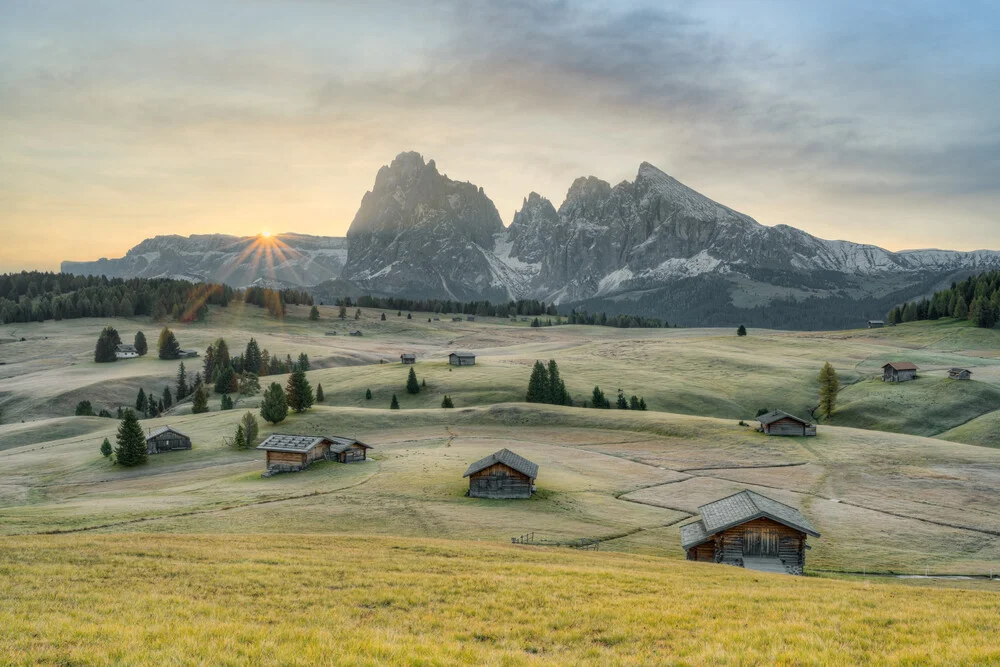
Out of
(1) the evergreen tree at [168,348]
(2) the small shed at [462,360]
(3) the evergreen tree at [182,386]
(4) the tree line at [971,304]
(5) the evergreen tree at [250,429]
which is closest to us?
(5) the evergreen tree at [250,429]

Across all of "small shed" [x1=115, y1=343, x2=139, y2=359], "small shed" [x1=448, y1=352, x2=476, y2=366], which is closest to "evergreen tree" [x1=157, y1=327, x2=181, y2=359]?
"small shed" [x1=115, y1=343, x2=139, y2=359]

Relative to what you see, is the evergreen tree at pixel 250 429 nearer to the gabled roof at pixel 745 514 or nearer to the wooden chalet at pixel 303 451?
the wooden chalet at pixel 303 451

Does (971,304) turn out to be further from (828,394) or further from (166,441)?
(166,441)

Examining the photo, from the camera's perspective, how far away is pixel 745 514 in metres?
40.1

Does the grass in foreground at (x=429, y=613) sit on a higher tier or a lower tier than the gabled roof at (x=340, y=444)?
higher

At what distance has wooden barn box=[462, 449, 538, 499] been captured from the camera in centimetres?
5597

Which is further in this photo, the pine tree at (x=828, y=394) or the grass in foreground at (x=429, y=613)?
the pine tree at (x=828, y=394)

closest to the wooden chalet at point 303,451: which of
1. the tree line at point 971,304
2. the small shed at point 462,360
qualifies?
the small shed at point 462,360

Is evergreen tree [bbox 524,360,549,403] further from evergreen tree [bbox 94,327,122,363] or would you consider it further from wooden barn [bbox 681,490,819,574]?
evergreen tree [bbox 94,327,122,363]

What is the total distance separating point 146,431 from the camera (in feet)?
302

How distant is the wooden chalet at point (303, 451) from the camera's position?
66875 mm

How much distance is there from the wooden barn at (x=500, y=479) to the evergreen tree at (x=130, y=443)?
149 ft

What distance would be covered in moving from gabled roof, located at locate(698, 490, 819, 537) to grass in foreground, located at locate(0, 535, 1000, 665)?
11.7m

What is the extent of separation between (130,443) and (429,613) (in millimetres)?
71815
